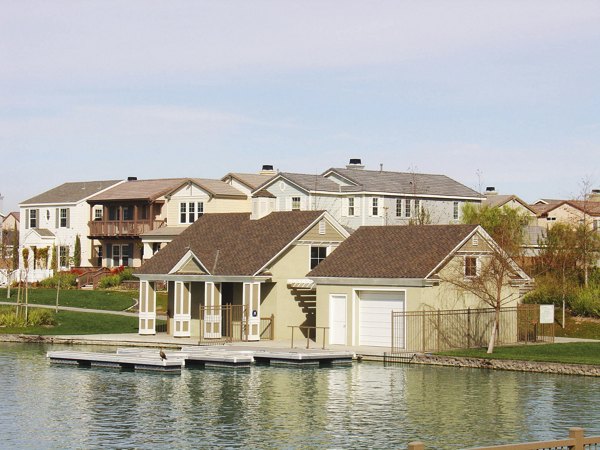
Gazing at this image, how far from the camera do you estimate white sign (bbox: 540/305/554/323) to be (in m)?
54.2

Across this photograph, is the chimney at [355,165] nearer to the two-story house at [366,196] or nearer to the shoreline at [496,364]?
the two-story house at [366,196]

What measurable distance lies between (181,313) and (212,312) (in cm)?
214

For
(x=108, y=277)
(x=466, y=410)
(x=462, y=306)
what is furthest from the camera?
(x=108, y=277)

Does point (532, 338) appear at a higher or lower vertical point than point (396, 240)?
lower

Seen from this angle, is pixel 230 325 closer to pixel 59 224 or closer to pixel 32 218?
pixel 59 224

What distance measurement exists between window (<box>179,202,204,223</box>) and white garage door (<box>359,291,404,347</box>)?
4032 cm

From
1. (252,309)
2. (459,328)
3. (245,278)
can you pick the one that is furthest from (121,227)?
(459,328)

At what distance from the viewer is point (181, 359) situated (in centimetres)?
4797

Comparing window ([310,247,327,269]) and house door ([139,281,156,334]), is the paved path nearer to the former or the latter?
house door ([139,281,156,334])

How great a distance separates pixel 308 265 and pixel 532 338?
12.3 metres

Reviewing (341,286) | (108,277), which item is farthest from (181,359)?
(108,277)

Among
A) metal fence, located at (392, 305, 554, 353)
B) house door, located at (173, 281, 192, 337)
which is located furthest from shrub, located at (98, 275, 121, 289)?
metal fence, located at (392, 305, 554, 353)

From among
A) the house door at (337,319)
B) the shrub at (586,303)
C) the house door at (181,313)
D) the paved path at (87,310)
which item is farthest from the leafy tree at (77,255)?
the shrub at (586,303)

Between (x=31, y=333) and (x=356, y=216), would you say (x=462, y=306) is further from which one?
(x=356, y=216)
